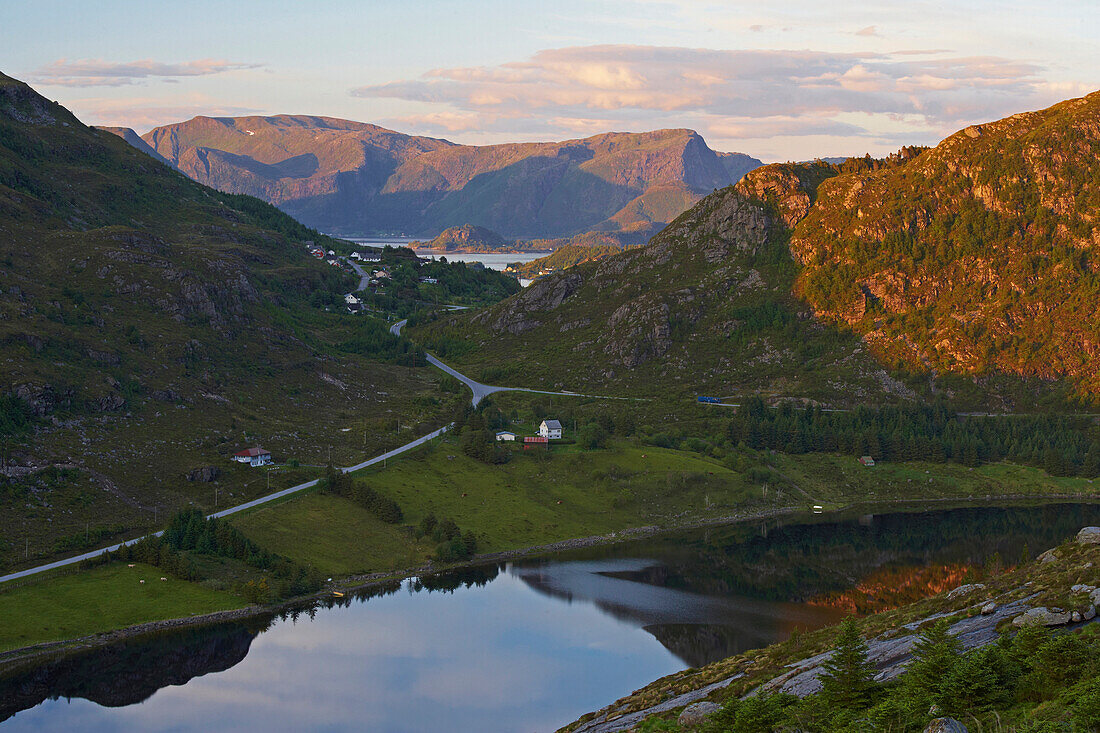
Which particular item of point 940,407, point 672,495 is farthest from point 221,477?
point 940,407

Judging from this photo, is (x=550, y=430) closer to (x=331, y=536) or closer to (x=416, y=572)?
(x=416, y=572)

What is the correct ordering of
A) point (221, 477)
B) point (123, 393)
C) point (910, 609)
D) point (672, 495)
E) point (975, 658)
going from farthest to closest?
point (672, 495)
point (123, 393)
point (221, 477)
point (910, 609)
point (975, 658)

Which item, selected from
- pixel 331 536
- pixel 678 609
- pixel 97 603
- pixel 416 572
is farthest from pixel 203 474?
pixel 678 609

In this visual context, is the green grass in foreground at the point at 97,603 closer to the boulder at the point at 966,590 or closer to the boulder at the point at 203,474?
the boulder at the point at 203,474

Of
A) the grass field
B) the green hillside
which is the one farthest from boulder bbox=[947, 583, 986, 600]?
the green hillside

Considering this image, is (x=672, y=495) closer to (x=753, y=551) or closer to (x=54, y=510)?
(x=753, y=551)

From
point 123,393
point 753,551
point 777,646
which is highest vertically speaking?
point 123,393
